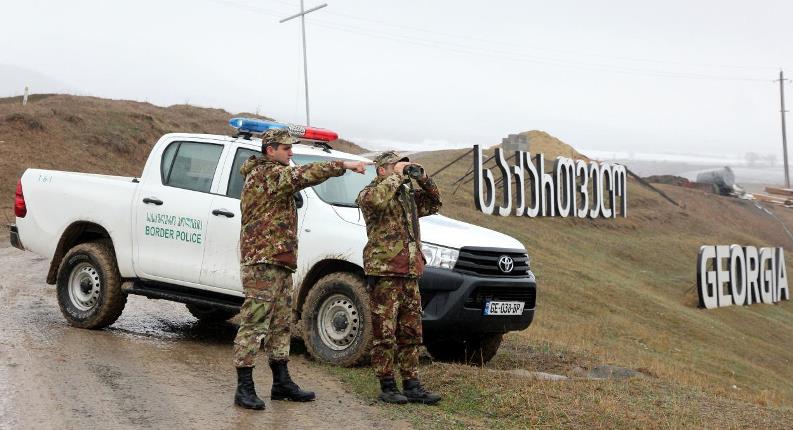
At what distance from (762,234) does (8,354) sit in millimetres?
53279

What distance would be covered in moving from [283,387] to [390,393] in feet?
2.62

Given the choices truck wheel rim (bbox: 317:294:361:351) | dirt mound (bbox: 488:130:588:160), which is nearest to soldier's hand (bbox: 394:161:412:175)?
truck wheel rim (bbox: 317:294:361:351)

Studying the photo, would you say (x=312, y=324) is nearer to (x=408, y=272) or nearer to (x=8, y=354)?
(x=408, y=272)

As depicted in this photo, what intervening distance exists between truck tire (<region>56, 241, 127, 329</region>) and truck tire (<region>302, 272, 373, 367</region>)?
2.20 m

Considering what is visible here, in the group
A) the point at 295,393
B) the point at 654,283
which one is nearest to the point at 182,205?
the point at 295,393

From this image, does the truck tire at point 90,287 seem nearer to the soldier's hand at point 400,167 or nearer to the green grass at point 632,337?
the green grass at point 632,337

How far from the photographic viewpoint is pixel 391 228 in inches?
276

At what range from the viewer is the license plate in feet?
27.8

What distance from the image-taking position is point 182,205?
9.07 metres

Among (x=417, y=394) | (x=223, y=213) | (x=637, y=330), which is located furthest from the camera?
(x=637, y=330)

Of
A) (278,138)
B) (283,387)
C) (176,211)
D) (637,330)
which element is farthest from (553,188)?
(278,138)

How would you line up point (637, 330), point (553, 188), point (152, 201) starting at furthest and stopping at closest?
1. point (553, 188)
2. point (637, 330)
3. point (152, 201)

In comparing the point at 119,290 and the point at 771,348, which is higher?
the point at 119,290

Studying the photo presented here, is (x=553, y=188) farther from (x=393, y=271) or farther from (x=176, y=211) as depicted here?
(x=393, y=271)
